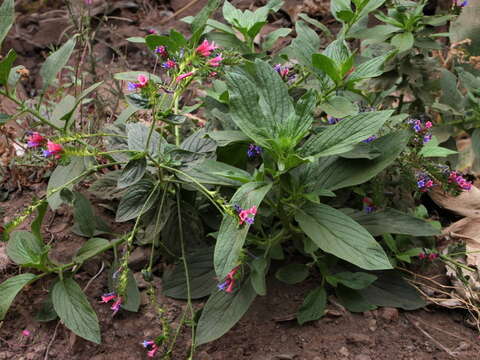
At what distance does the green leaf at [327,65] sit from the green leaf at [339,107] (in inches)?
2.8

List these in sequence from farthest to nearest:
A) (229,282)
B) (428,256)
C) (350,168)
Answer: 1. (428,256)
2. (350,168)
3. (229,282)

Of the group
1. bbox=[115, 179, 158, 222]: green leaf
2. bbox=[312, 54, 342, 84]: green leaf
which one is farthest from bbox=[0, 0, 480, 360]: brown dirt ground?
bbox=[312, 54, 342, 84]: green leaf

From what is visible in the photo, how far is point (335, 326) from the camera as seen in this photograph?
189 centimetres

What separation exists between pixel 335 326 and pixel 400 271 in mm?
384

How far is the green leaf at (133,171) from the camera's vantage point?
1.64 m

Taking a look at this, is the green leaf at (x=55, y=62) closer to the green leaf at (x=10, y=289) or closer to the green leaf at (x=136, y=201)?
the green leaf at (x=136, y=201)

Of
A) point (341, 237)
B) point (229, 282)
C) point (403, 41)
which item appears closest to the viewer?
point (341, 237)

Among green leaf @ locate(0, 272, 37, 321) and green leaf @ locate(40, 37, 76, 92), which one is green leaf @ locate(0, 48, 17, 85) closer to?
green leaf @ locate(40, 37, 76, 92)

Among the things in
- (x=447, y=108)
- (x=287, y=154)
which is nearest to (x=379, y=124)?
(x=287, y=154)

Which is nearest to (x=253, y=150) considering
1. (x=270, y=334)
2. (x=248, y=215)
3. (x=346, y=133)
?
(x=346, y=133)

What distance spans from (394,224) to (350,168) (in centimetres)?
26

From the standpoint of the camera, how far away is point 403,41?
2.25 m

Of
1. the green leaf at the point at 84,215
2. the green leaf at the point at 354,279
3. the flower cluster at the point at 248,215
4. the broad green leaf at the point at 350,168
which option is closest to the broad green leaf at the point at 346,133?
the broad green leaf at the point at 350,168

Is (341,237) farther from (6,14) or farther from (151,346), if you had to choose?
(6,14)
